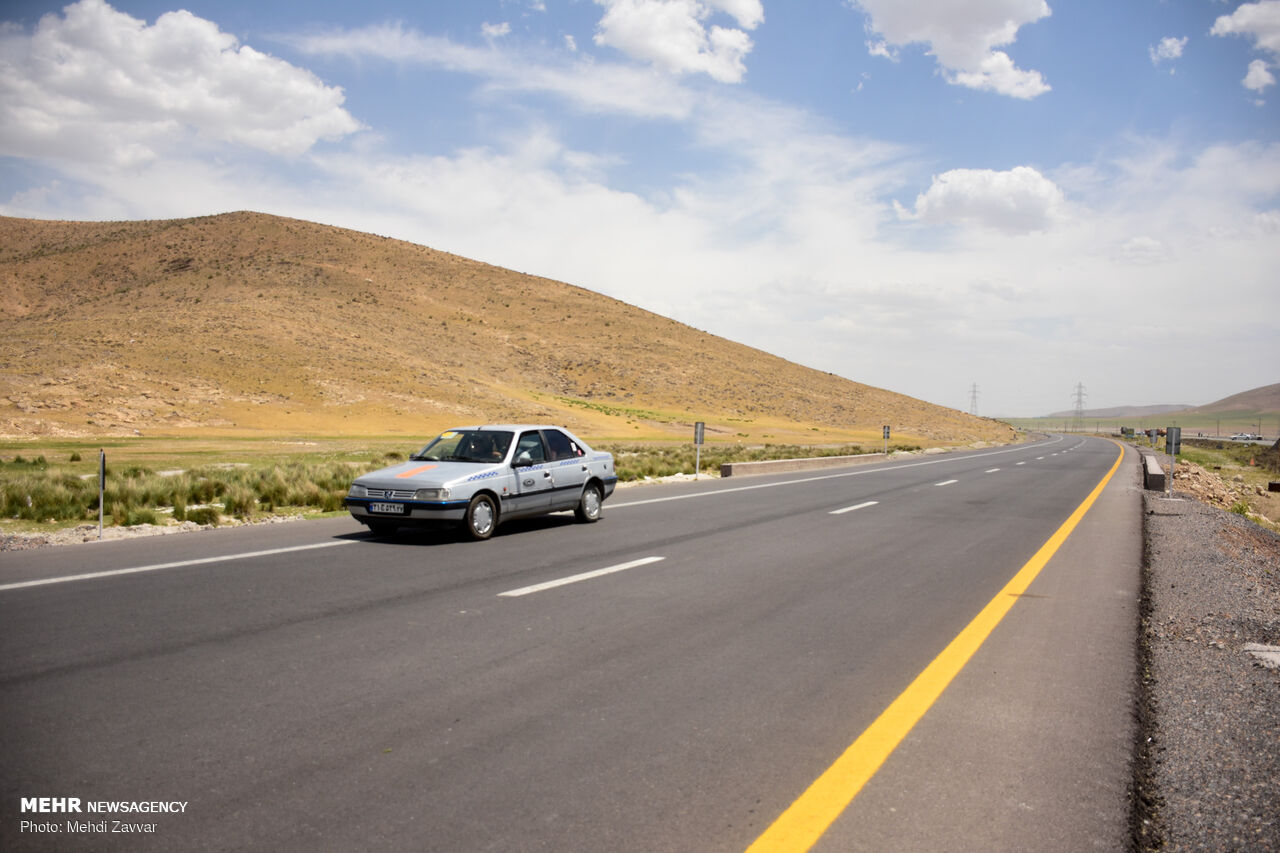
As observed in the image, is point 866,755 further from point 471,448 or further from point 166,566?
point 471,448

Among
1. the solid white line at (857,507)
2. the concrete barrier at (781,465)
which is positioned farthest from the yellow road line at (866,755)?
the concrete barrier at (781,465)

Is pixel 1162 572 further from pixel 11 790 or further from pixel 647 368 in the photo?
pixel 647 368

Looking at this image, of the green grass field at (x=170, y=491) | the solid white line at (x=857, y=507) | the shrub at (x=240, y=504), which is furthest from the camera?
the solid white line at (x=857, y=507)

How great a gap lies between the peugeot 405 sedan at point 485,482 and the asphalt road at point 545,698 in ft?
2.32

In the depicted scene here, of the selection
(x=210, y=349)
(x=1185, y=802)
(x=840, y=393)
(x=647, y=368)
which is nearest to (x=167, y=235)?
(x=210, y=349)

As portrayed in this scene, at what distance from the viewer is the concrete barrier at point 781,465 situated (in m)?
27.0

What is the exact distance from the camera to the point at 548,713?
4824mm

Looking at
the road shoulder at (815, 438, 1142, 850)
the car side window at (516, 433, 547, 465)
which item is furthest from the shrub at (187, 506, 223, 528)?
the road shoulder at (815, 438, 1142, 850)

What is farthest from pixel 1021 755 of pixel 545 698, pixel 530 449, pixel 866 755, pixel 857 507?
pixel 857 507

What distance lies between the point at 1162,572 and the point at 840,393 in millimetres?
102302

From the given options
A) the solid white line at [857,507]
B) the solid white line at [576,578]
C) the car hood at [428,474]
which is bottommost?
the solid white line at [576,578]

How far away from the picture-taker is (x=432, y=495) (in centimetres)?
1084

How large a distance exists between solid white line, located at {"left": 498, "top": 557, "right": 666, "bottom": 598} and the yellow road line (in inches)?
143

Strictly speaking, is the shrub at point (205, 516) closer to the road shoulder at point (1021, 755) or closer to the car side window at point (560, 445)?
the car side window at point (560, 445)
